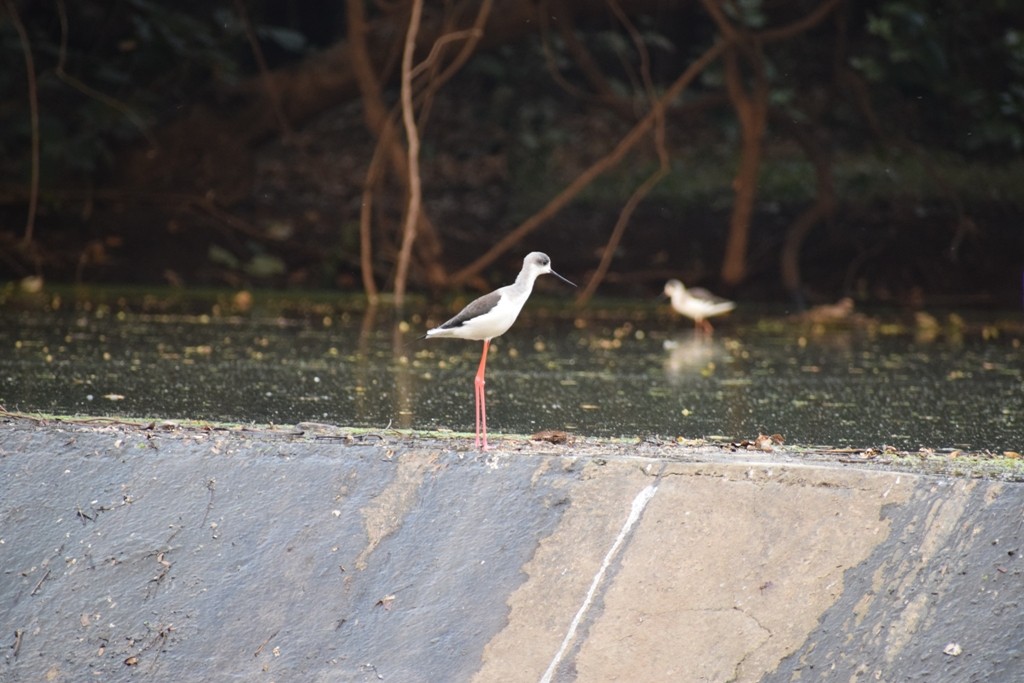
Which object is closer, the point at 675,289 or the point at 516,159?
the point at 675,289

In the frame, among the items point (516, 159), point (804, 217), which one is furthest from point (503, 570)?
point (516, 159)

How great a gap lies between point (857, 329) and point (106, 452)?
7.53 metres

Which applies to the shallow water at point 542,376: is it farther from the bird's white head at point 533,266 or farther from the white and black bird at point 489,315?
the bird's white head at point 533,266

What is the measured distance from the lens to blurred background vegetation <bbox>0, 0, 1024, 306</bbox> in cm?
1240

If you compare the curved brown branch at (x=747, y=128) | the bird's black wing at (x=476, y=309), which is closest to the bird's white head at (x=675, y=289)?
the curved brown branch at (x=747, y=128)

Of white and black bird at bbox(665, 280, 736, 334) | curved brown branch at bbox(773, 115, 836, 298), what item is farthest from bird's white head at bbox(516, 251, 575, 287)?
curved brown branch at bbox(773, 115, 836, 298)

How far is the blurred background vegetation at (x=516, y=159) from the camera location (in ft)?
40.7

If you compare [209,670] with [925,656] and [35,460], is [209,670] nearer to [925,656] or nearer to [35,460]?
[35,460]

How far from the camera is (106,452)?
4.26 meters

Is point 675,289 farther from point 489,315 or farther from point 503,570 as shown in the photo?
point 503,570

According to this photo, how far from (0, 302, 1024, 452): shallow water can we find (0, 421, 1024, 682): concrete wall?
1065 mm

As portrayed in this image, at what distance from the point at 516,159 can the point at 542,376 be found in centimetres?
926

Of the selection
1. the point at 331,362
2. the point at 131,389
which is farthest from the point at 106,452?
the point at 331,362

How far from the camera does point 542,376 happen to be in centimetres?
721
